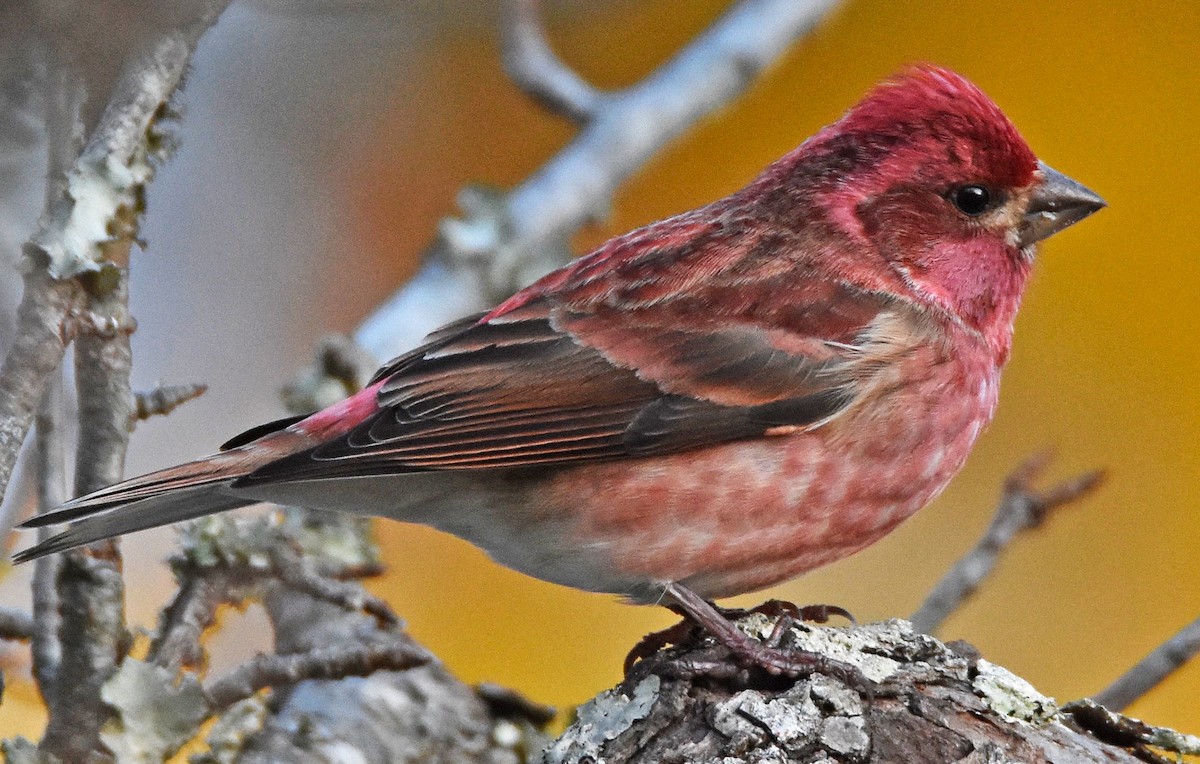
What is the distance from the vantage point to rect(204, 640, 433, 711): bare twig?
131 inches

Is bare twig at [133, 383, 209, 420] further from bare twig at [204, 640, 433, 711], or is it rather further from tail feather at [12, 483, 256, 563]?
bare twig at [204, 640, 433, 711]

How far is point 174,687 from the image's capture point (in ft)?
10.4

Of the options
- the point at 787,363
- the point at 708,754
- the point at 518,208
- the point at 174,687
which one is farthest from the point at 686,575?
the point at 518,208

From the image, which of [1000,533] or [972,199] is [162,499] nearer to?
[1000,533]

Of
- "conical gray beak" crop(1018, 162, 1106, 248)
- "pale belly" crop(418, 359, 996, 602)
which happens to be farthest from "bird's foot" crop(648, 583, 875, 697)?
"conical gray beak" crop(1018, 162, 1106, 248)

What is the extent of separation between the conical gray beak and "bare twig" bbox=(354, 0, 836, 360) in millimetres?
1833

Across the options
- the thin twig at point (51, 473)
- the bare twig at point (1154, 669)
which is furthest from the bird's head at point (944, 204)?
the thin twig at point (51, 473)

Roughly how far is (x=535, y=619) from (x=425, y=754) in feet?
5.04

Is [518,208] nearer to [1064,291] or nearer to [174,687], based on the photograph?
[1064,291]

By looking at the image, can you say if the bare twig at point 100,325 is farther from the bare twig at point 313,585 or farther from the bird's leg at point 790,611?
the bird's leg at point 790,611

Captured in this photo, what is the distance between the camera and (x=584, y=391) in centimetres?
416

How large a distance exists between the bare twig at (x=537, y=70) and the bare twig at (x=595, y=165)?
88mm

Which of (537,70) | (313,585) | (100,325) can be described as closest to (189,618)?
(313,585)

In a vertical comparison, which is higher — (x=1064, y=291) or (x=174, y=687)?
(x=1064, y=291)
